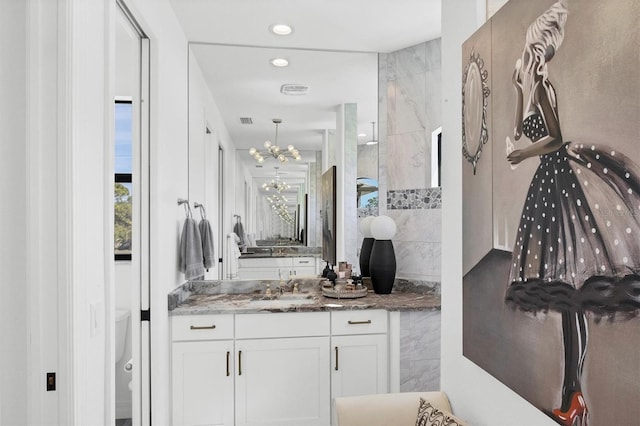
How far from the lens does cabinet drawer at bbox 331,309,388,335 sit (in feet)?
8.20

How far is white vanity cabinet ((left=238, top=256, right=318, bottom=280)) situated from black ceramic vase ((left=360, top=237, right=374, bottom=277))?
0.37 metres

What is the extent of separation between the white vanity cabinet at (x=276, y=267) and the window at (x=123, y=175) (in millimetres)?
829

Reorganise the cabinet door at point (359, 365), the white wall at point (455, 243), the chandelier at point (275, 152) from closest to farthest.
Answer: the white wall at point (455, 243)
the cabinet door at point (359, 365)
the chandelier at point (275, 152)

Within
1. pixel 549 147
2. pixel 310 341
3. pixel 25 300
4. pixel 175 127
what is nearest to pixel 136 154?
pixel 175 127

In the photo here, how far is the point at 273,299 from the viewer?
9.31 ft

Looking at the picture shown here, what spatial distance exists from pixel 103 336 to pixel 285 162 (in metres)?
2.09

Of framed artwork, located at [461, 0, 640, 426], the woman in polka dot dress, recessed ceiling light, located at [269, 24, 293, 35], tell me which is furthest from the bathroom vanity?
recessed ceiling light, located at [269, 24, 293, 35]

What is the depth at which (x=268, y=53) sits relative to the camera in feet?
9.23

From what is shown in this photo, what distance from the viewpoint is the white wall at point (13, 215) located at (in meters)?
1.12

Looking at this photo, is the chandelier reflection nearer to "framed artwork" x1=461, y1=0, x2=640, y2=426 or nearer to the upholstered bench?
the upholstered bench

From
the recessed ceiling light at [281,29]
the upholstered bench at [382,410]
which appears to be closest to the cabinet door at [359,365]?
the upholstered bench at [382,410]

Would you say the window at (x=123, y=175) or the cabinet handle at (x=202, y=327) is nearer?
the cabinet handle at (x=202, y=327)

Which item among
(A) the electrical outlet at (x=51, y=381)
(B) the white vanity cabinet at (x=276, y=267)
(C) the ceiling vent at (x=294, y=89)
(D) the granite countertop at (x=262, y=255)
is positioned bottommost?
(A) the electrical outlet at (x=51, y=381)

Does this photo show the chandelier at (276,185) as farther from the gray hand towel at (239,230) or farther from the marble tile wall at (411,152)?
the marble tile wall at (411,152)
